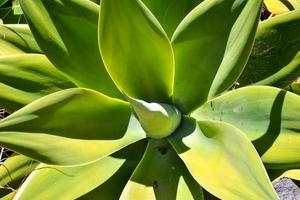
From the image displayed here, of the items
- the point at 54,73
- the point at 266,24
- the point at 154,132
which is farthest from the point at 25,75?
the point at 266,24

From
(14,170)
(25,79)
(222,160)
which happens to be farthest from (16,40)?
(222,160)

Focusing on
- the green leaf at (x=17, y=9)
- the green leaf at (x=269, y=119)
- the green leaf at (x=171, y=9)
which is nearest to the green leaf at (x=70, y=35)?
the green leaf at (x=171, y=9)

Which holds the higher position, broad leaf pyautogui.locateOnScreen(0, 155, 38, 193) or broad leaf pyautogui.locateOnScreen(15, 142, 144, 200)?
broad leaf pyautogui.locateOnScreen(15, 142, 144, 200)

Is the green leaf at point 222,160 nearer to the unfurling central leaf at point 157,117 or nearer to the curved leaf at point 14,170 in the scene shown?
the unfurling central leaf at point 157,117

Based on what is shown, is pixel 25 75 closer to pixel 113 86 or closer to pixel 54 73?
pixel 54 73

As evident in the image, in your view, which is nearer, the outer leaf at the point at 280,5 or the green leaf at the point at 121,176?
the green leaf at the point at 121,176

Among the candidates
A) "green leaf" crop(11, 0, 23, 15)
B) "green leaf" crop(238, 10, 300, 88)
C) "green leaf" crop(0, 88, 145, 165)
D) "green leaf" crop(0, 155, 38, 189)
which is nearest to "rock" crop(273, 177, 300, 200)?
"green leaf" crop(238, 10, 300, 88)

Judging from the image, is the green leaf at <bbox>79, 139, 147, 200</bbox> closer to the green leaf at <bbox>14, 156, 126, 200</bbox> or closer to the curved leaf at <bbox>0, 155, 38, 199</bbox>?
the green leaf at <bbox>14, 156, 126, 200</bbox>
